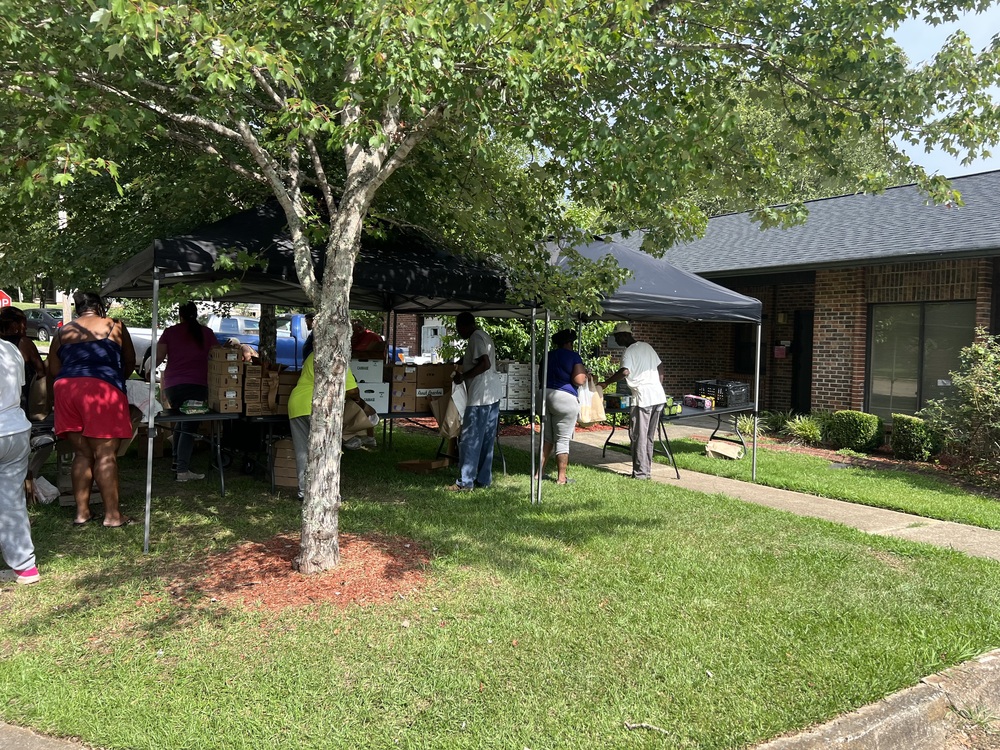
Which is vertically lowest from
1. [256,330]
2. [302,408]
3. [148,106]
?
[302,408]

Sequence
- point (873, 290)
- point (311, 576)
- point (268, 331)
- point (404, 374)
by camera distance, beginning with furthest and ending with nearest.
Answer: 1. point (873, 290)
2. point (268, 331)
3. point (404, 374)
4. point (311, 576)

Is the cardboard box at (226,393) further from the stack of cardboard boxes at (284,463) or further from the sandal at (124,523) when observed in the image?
the sandal at (124,523)

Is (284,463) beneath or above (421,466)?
above

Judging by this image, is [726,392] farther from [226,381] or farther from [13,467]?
[13,467]

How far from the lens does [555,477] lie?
8477mm

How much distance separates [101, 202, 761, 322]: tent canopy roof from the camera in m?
5.42

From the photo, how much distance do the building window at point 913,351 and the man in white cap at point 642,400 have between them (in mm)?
5429

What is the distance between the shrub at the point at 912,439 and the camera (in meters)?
10.2

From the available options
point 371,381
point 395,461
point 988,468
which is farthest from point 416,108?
point 988,468

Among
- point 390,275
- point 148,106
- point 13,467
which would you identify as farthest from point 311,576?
point 148,106

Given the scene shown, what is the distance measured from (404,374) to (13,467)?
3.95m

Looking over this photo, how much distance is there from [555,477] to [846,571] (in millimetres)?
3676

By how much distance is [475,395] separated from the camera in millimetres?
7496

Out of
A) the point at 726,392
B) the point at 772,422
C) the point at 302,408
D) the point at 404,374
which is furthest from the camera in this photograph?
the point at 772,422
